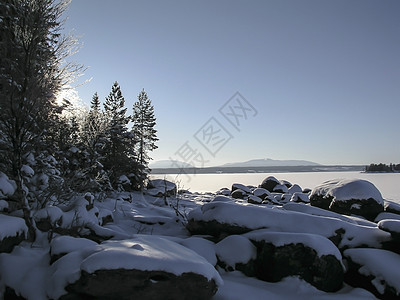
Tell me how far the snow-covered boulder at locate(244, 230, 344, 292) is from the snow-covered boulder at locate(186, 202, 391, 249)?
2.57 feet

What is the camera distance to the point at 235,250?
5352 millimetres

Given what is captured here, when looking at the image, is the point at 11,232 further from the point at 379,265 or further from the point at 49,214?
the point at 379,265

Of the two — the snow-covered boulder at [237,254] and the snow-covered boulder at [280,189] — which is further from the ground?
the snow-covered boulder at [237,254]

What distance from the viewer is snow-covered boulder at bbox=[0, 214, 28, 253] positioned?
467cm

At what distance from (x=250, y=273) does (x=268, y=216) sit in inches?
56.0

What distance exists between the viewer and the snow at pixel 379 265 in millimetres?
4515

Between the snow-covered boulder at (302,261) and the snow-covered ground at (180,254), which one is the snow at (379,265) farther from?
the snow-covered boulder at (302,261)

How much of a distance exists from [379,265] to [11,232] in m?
6.79

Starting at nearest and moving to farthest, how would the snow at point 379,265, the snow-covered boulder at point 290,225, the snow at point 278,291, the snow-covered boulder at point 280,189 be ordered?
the snow at point 278,291 → the snow at point 379,265 → the snow-covered boulder at point 290,225 → the snow-covered boulder at point 280,189

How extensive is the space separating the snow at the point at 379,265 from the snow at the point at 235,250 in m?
2.01

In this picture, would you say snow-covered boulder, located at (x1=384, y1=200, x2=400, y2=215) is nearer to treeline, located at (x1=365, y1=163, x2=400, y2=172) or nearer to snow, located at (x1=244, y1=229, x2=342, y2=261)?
snow, located at (x1=244, y1=229, x2=342, y2=261)

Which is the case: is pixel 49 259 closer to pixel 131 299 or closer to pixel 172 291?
pixel 131 299

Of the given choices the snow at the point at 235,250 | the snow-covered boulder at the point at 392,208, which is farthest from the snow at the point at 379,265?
the snow-covered boulder at the point at 392,208

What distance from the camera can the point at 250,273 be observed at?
5.06m
